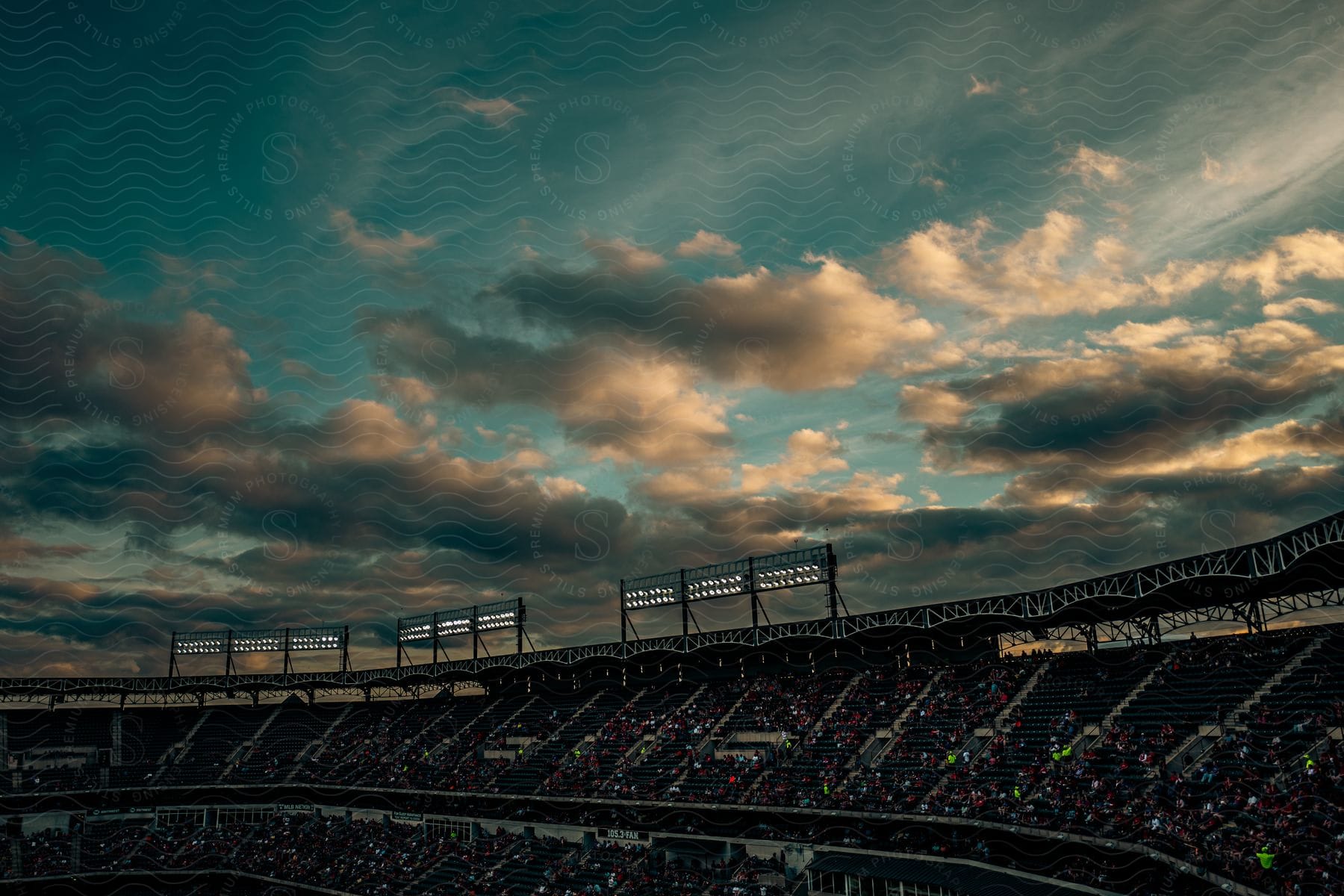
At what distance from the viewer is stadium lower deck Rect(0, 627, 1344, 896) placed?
37344 mm

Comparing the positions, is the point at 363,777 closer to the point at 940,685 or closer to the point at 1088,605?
the point at 940,685

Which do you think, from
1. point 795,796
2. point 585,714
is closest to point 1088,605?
point 795,796

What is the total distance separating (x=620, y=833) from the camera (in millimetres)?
61094

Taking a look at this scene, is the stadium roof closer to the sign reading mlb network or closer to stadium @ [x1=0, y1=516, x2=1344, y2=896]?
stadium @ [x1=0, y1=516, x2=1344, y2=896]

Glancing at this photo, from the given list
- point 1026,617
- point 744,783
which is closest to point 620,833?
point 744,783

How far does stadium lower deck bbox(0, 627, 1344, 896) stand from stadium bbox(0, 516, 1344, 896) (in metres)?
0.19

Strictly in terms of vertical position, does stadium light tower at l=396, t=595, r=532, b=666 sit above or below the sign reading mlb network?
above

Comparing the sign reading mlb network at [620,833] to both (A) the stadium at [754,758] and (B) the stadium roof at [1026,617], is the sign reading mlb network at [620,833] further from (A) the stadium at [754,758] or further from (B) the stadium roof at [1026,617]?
(B) the stadium roof at [1026,617]

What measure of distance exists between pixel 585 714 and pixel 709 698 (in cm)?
1214

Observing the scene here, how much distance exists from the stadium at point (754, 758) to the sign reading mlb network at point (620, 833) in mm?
185

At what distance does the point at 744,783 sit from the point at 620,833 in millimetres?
10371

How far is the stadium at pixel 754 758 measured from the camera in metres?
38.4

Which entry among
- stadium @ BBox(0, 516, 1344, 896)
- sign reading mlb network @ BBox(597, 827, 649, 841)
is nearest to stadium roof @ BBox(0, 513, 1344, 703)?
stadium @ BBox(0, 516, 1344, 896)

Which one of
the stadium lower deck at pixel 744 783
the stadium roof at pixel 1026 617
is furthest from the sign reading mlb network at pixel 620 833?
the stadium roof at pixel 1026 617
